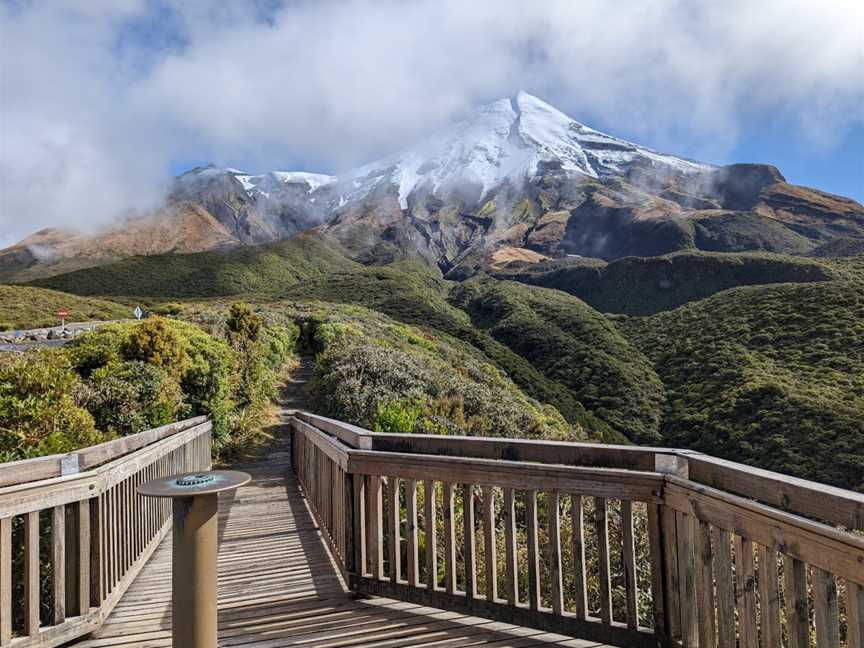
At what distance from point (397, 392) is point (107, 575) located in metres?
6.68

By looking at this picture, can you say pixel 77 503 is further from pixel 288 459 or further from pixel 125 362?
pixel 288 459

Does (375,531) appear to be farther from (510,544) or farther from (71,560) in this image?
(71,560)

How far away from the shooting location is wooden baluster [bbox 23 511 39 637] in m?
2.69

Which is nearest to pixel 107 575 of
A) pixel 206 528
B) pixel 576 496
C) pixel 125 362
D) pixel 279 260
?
pixel 206 528

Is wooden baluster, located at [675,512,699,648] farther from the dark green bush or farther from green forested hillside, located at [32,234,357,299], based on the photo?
green forested hillside, located at [32,234,357,299]

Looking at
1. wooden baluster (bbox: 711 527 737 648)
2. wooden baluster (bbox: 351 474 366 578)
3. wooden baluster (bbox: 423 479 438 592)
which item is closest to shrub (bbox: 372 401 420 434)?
wooden baluster (bbox: 351 474 366 578)

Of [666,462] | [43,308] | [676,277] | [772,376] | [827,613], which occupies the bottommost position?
[772,376]

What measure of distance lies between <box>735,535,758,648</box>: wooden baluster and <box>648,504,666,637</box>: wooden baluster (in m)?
0.47

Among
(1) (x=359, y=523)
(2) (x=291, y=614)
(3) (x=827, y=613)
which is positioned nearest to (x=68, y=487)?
(2) (x=291, y=614)

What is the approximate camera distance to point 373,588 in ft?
11.2

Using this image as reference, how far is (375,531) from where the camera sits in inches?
138

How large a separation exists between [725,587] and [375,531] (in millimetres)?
2026

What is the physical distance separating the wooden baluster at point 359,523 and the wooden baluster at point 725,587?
2.06m

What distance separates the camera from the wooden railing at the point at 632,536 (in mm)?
1794
